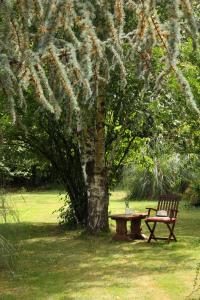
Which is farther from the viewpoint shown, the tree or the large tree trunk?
the large tree trunk

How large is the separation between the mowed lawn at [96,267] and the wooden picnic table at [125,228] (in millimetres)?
230

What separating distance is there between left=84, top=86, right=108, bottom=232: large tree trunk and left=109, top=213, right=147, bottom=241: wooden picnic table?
0.61m

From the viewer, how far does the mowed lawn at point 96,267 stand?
6.16 meters

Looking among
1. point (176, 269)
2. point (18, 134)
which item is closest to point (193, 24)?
point (176, 269)

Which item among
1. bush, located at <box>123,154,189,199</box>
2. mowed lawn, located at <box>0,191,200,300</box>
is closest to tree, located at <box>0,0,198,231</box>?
mowed lawn, located at <box>0,191,200,300</box>

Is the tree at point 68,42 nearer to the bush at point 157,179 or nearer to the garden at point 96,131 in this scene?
the garden at point 96,131

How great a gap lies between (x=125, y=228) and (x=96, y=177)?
50.1 inches

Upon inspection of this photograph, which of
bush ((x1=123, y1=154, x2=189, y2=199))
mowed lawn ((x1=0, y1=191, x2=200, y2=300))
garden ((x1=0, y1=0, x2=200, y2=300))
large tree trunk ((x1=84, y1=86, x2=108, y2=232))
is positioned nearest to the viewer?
garden ((x1=0, y1=0, x2=200, y2=300))

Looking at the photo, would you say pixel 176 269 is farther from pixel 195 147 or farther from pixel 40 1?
pixel 40 1

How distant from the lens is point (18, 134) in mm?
11523

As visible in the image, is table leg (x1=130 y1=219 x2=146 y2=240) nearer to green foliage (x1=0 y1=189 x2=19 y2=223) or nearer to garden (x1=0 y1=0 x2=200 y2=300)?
garden (x1=0 y1=0 x2=200 y2=300)

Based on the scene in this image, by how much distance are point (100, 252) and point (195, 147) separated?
3.22 m

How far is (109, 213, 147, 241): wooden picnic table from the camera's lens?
9992 mm

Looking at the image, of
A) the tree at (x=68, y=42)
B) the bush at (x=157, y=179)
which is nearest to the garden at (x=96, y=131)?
the tree at (x=68, y=42)
